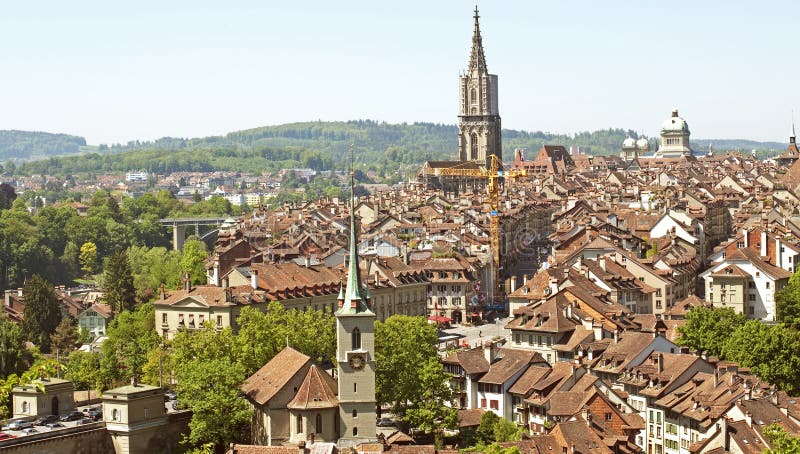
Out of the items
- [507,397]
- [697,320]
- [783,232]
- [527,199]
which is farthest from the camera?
[527,199]

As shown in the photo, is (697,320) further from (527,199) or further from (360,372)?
(527,199)

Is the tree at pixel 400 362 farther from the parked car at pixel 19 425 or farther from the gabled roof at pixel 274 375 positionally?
the parked car at pixel 19 425

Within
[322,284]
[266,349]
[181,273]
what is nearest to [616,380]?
[266,349]

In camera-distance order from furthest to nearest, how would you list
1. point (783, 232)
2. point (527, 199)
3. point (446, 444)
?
point (527, 199), point (783, 232), point (446, 444)

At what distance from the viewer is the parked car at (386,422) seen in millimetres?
76812

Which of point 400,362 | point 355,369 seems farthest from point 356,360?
point 400,362

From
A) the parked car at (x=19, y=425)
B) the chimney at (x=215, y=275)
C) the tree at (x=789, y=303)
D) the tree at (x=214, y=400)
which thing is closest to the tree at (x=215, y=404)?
the tree at (x=214, y=400)

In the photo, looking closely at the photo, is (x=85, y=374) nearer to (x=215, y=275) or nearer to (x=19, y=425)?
(x=19, y=425)

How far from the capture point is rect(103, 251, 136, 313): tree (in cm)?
12556

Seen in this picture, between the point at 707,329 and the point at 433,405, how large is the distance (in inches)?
787

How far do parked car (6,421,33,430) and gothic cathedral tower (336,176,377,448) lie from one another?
1410 cm

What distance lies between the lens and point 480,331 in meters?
110

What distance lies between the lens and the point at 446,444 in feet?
243

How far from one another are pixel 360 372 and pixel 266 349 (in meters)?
9.73
